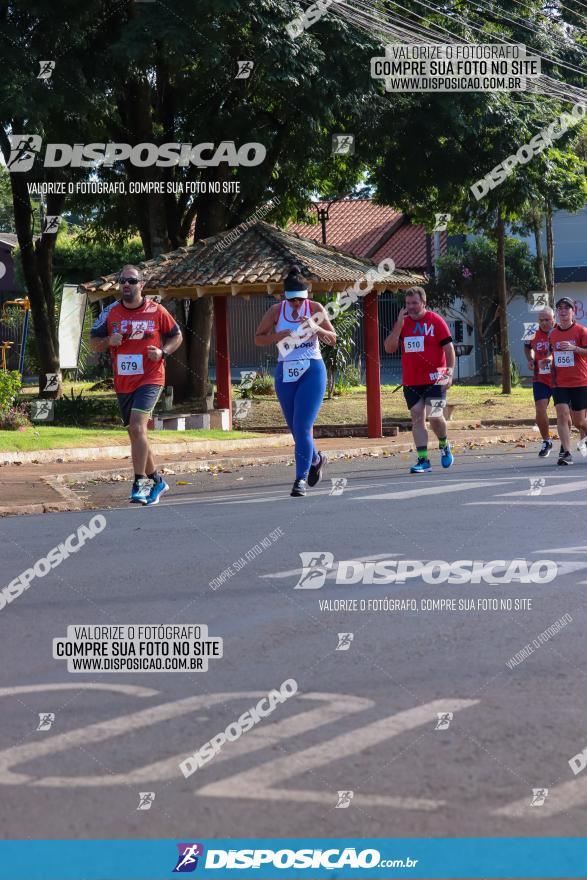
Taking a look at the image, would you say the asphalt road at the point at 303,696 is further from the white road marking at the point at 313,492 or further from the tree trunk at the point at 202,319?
the tree trunk at the point at 202,319

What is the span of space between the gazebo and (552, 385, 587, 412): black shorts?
22.8 feet

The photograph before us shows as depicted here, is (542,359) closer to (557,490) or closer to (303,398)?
(557,490)

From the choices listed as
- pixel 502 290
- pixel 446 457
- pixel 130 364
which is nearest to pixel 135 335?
pixel 130 364

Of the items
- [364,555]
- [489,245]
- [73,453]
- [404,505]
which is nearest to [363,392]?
[489,245]

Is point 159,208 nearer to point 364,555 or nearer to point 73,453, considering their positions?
point 73,453

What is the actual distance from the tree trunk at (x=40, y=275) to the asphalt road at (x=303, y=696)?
2069 cm

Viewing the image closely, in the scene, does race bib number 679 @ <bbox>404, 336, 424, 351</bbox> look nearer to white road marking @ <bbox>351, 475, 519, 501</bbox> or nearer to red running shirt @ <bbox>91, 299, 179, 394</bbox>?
white road marking @ <bbox>351, 475, 519, 501</bbox>

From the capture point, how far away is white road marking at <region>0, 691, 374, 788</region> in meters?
4.66

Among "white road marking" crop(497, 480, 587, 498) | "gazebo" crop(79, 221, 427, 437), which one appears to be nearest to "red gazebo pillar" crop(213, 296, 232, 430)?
"gazebo" crop(79, 221, 427, 437)

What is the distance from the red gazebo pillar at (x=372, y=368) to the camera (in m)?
26.0

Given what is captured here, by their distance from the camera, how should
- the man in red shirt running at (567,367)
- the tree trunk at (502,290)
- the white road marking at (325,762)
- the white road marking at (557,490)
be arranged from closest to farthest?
the white road marking at (325,762) → the white road marking at (557,490) → the man in red shirt running at (567,367) → the tree trunk at (502,290)

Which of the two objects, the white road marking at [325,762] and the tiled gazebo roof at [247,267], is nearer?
the white road marking at [325,762]

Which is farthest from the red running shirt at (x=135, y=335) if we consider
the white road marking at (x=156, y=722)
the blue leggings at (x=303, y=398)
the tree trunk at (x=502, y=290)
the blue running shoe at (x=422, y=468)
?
the tree trunk at (x=502, y=290)

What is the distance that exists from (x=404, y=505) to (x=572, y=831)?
27.5ft
